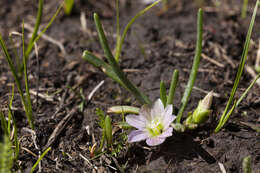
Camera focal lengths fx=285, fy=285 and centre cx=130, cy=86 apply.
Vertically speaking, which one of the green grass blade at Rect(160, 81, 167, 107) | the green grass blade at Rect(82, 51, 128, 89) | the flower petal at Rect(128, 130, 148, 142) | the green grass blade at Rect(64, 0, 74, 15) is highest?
the green grass blade at Rect(64, 0, 74, 15)

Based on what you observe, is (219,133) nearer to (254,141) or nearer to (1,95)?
(254,141)

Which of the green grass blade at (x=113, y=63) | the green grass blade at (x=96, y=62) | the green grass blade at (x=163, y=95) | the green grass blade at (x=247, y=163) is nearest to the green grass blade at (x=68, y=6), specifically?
the green grass blade at (x=96, y=62)

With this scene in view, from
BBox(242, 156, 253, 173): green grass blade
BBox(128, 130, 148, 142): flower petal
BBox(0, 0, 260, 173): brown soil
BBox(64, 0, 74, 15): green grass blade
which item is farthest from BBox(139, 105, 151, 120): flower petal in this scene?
BBox(64, 0, 74, 15): green grass blade

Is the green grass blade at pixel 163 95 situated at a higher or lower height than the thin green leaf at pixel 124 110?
higher

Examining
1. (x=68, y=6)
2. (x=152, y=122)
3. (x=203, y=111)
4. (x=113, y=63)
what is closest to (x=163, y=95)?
(x=152, y=122)

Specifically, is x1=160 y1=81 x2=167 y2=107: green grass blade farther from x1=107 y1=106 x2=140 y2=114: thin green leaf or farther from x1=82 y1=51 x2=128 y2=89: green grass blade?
x1=82 y1=51 x2=128 y2=89: green grass blade

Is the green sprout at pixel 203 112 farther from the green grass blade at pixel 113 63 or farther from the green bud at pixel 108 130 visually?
the green bud at pixel 108 130

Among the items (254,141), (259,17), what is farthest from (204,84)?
(259,17)
